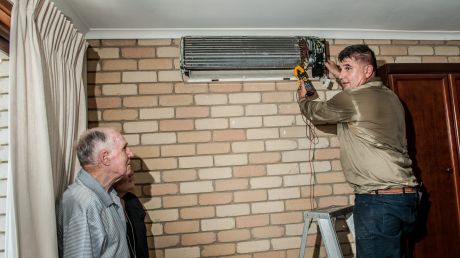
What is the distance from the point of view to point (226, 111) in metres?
2.47

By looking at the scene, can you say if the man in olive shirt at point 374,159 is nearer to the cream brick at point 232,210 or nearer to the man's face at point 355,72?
the man's face at point 355,72

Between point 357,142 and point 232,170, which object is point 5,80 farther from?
point 357,142

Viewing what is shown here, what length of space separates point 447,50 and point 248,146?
1.97 metres

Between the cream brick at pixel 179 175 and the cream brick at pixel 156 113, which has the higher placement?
the cream brick at pixel 156 113

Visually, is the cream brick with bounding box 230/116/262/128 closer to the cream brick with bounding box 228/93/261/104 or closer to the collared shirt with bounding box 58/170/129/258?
the cream brick with bounding box 228/93/261/104

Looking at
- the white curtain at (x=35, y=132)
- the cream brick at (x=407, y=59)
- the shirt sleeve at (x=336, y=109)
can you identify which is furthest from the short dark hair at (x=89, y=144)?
the cream brick at (x=407, y=59)

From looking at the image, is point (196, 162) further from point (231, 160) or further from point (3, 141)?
point (3, 141)

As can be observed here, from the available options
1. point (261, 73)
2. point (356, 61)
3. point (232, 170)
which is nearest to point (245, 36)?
point (261, 73)

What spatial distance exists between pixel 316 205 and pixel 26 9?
223 cm

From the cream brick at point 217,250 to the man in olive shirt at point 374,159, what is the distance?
2.92 feet

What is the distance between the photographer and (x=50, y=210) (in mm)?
1513

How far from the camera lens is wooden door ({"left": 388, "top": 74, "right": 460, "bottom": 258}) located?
2.38m

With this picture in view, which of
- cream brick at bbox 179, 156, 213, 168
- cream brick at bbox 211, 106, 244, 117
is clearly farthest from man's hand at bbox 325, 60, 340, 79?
cream brick at bbox 179, 156, 213, 168

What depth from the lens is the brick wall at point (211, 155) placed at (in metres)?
2.37
